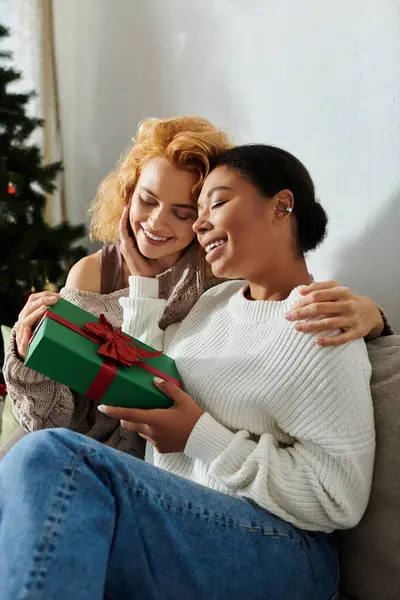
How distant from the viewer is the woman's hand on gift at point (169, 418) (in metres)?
1.11

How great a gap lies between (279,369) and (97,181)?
1853mm

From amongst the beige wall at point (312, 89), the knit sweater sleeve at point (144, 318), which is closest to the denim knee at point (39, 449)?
the knit sweater sleeve at point (144, 318)

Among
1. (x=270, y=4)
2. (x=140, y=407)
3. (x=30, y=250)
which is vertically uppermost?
(x=270, y=4)

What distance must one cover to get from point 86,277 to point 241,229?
49 cm

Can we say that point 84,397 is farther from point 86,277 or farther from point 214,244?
point 214,244

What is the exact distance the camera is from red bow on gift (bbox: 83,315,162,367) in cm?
112

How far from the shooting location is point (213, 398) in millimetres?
1170

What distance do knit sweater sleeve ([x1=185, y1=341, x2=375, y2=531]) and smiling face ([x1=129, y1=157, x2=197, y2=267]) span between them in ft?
1.59

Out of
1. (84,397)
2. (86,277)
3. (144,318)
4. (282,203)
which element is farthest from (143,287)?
(282,203)

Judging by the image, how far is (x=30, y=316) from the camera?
1.26 meters

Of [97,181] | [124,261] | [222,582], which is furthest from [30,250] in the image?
[222,582]

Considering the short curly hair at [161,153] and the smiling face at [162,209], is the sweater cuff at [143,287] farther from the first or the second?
the short curly hair at [161,153]

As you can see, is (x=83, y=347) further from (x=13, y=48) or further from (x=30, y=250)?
(x=13, y=48)

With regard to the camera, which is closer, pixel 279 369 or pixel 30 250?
Result: pixel 279 369
